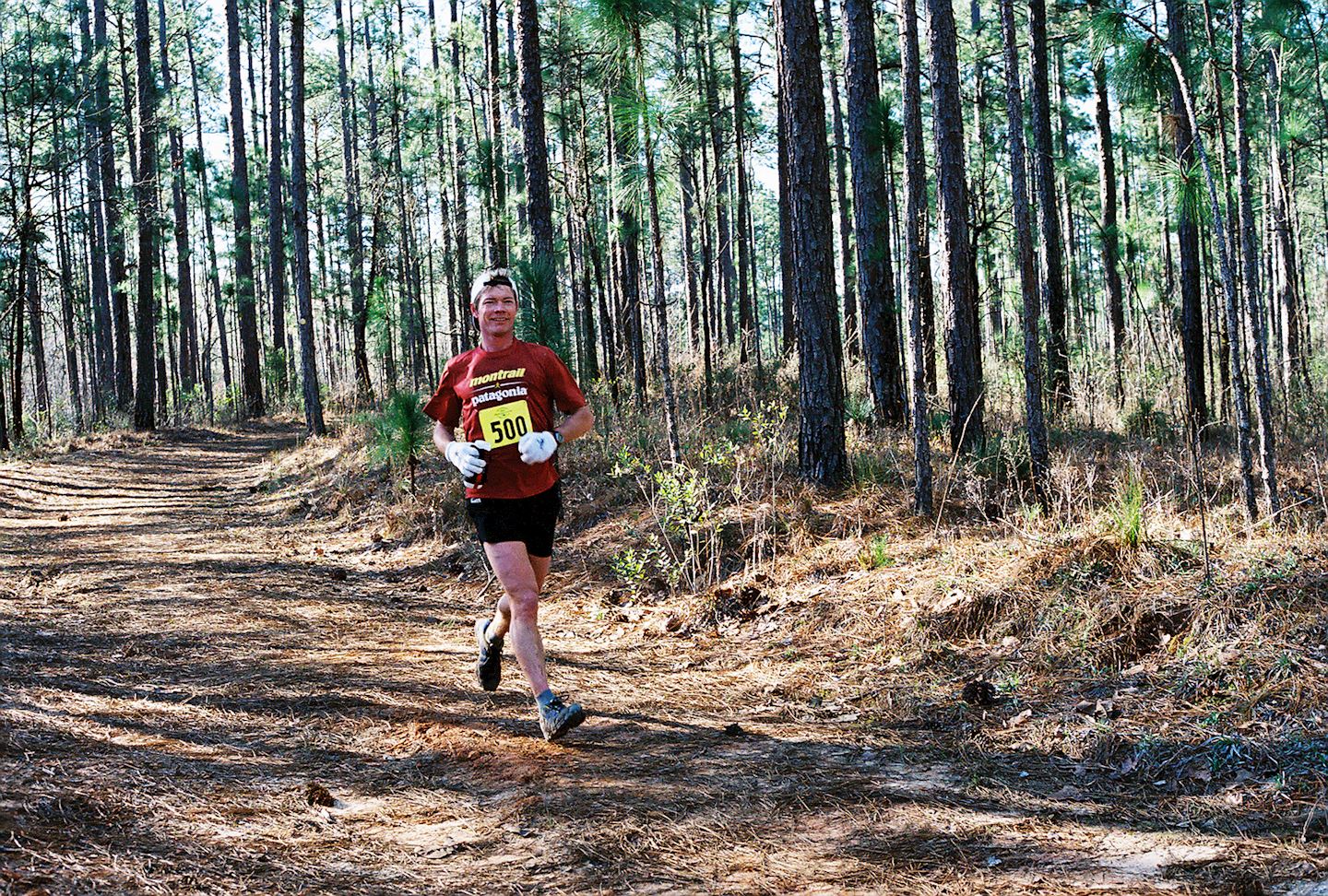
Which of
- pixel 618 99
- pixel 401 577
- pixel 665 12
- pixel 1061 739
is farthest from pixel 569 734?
pixel 665 12

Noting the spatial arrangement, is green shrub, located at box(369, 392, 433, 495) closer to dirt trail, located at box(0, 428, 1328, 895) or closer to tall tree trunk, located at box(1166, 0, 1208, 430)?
dirt trail, located at box(0, 428, 1328, 895)

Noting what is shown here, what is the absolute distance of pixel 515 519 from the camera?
11.8 ft

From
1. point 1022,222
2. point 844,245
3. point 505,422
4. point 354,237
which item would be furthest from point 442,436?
point 354,237

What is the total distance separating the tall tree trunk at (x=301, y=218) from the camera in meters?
15.6

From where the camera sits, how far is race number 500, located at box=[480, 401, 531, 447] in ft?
11.7

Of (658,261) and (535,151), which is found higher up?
(535,151)

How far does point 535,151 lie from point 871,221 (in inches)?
139

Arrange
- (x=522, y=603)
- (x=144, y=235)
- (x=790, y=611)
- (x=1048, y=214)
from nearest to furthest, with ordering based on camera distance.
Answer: (x=522, y=603)
(x=790, y=611)
(x=1048, y=214)
(x=144, y=235)

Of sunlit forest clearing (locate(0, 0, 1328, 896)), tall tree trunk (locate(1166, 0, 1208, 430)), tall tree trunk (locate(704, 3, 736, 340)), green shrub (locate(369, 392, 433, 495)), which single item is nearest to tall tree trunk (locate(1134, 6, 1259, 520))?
sunlit forest clearing (locate(0, 0, 1328, 896))

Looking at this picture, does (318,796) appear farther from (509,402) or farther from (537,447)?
(509,402)

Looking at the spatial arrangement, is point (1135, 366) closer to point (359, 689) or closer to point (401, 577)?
point (401, 577)

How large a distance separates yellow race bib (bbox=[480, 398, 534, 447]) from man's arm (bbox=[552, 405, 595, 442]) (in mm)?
149

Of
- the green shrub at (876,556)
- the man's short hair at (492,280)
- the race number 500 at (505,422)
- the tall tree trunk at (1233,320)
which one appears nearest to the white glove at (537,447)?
the race number 500 at (505,422)

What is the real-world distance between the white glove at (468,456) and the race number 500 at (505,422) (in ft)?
0.17
